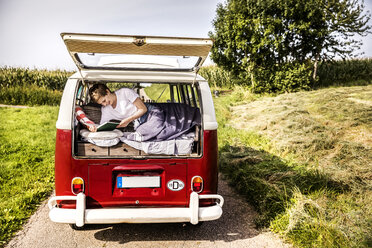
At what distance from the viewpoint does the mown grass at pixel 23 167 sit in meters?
3.72

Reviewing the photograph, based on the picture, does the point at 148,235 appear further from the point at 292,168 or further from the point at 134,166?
the point at 292,168

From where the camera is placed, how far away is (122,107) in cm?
346

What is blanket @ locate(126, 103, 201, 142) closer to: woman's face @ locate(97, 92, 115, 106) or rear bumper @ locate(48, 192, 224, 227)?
woman's face @ locate(97, 92, 115, 106)

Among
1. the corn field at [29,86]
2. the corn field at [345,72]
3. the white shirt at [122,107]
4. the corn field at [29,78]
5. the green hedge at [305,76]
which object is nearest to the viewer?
the white shirt at [122,107]

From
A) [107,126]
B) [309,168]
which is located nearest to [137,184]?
[107,126]

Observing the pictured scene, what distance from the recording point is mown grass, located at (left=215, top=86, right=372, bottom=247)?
125 inches

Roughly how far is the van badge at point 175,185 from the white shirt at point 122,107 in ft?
3.44

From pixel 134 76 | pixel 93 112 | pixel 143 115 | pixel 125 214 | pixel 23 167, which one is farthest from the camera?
pixel 23 167

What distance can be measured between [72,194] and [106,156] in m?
0.53

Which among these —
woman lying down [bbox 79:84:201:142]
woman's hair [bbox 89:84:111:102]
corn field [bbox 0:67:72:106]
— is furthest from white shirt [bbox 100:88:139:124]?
corn field [bbox 0:67:72:106]

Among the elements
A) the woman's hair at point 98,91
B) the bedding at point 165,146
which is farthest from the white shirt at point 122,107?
the bedding at point 165,146

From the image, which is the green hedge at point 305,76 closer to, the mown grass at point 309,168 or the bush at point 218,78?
the bush at point 218,78

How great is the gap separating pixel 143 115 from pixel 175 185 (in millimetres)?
1005

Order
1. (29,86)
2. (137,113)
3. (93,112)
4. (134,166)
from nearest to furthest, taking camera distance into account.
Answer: (134,166), (137,113), (93,112), (29,86)
